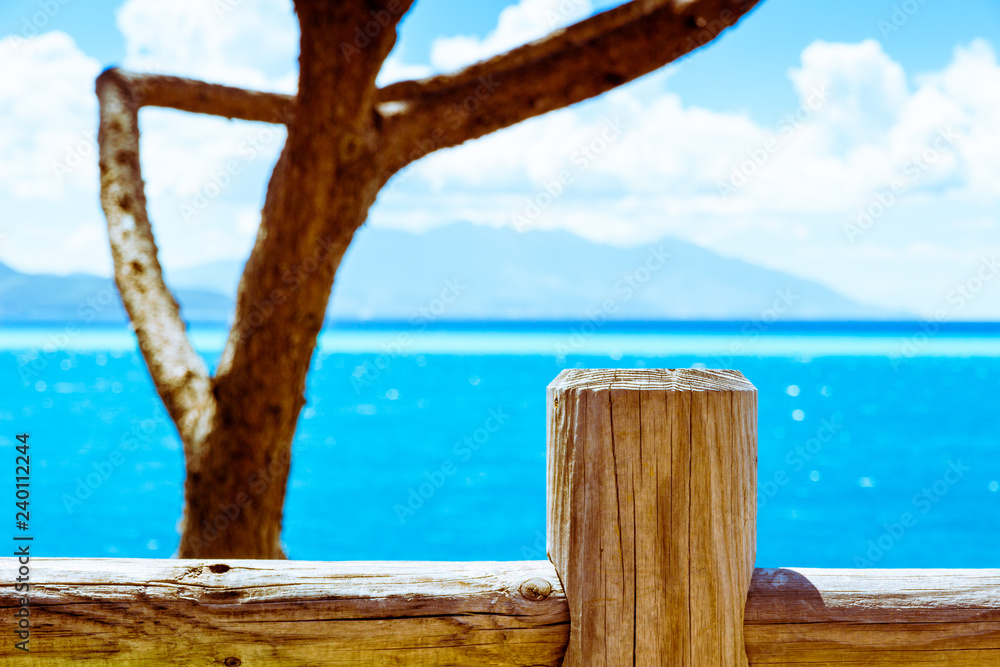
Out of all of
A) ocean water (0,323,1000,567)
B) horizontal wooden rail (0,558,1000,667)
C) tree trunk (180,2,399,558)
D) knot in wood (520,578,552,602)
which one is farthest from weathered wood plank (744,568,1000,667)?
tree trunk (180,2,399,558)

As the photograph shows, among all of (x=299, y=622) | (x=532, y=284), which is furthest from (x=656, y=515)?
(x=532, y=284)

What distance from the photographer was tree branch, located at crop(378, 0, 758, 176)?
225 centimetres

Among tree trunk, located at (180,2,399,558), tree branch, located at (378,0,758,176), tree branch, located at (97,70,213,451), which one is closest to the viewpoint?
tree trunk, located at (180,2,399,558)

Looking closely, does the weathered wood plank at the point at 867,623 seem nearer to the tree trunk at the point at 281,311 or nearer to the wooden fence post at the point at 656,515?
the wooden fence post at the point at 656,515

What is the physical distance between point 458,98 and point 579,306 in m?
148

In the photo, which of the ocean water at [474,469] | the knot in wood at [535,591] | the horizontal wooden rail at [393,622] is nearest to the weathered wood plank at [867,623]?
the horizontal wooden rail at [393,622]

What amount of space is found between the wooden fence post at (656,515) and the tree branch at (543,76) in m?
1.54

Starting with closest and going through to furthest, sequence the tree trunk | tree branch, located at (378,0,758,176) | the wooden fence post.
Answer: the wooden fence post
the tree trunk
tree branch, located at (378,0,758,176)

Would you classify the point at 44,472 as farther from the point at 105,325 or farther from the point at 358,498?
the point at 105,325

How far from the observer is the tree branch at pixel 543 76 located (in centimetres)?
225

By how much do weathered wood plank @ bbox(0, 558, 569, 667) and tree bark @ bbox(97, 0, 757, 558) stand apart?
52.6 inches

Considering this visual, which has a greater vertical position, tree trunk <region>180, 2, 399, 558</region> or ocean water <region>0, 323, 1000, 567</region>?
tree trunk <region>180, 2, 399, 558</region>

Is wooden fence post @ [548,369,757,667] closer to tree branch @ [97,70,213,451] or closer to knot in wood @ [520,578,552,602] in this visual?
knot in wood @ [520,578,552,602]

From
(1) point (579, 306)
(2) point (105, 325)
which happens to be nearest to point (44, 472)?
(2) point (105, 325)
